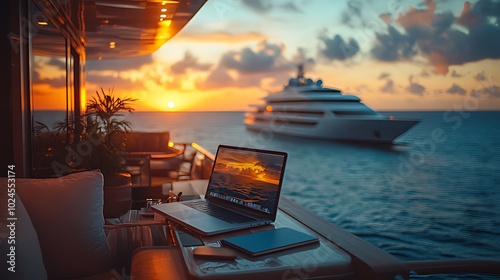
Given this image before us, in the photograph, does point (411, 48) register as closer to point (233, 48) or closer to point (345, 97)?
point (345, 97)

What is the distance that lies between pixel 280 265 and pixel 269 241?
0.15 meters

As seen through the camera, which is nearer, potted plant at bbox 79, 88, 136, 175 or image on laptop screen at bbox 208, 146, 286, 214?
image on laptop screen at bbox 208, 146, 286, 214

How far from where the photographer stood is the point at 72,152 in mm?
2961

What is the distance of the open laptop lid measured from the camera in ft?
4.81

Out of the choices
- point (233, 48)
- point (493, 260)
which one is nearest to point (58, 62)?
point (493, 260)

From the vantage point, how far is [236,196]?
5.25 feet

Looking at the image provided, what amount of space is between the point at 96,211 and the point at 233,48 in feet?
84.4

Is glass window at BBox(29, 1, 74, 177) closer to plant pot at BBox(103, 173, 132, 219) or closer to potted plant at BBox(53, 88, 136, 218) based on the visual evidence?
potted plant at BBox(53, 88, 136, 218)

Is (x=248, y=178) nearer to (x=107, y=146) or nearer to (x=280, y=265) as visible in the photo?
(x=280, y=265)

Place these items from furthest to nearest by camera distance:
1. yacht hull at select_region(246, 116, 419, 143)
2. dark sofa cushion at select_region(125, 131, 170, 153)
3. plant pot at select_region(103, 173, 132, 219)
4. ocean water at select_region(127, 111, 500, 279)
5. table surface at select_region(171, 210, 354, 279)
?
1. yacht hull at select_region(246, 116, 419, 143)
2. ocean water at select_region(127, 111, 500, 279)
3. dark sofa cushion at select_region(125, 131, 170, 153)
4. plant pot at select_region(103, 173, 132, 219)
5. table surface at select_region(171, 210, 354, 279)

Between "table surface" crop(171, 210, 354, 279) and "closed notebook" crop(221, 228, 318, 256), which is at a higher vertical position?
"closed notebook" crop(221, 228, 318, 256)

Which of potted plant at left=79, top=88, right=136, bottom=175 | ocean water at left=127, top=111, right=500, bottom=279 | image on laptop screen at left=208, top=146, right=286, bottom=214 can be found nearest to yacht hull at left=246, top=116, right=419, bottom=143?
ocean water at left=127, top=111, right=500, bottom=279

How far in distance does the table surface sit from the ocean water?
47.6 inches

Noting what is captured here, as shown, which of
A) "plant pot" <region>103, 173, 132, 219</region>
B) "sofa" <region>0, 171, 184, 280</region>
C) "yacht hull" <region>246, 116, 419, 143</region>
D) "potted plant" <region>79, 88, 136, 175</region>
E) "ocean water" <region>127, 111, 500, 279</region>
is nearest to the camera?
"sofa" <region>0, 171, 184, 280</region>
